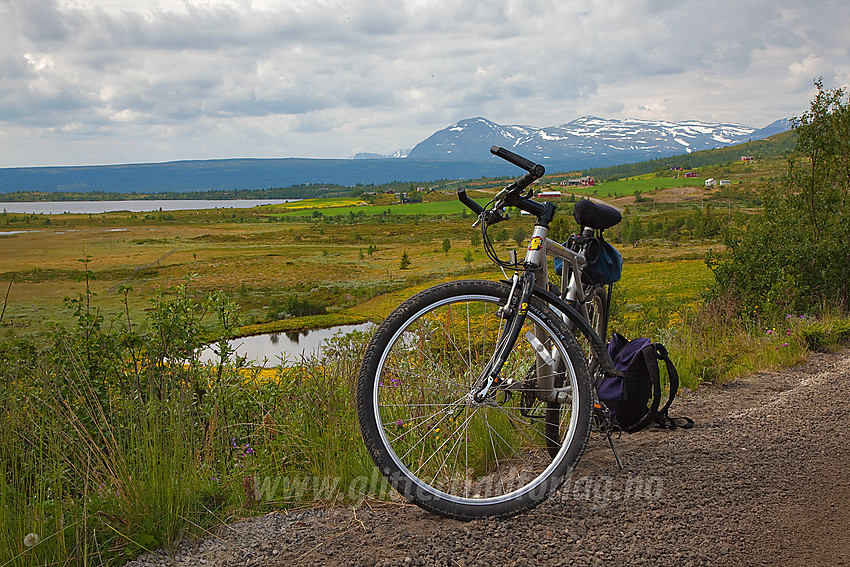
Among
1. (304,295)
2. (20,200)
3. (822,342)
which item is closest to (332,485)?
(822,342)

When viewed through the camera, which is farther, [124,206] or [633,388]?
[124,206]

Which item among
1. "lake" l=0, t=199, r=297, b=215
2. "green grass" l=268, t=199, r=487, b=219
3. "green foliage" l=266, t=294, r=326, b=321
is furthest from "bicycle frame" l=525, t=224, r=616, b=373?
"lake" l=0, t=199, r=297, b=215

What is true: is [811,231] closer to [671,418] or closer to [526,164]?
[671,418]

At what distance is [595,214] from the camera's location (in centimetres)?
345

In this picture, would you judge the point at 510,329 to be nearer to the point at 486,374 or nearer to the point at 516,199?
the point at 486,374

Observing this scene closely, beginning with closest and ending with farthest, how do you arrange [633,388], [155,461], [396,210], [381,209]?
[155,461]
[633,388]
[396,210]
[381,209]

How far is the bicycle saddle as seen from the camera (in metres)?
3.44

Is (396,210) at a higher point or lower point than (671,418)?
higher

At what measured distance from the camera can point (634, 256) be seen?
68000 mm

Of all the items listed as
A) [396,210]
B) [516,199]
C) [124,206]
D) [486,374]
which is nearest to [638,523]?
[486,374]

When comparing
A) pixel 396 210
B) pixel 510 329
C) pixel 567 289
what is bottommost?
pixel 510 329

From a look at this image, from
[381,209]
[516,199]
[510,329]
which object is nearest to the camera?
[510,329]

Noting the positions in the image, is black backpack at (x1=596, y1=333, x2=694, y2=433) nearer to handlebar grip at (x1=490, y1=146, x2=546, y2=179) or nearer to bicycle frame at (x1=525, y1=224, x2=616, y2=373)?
bicycle frame at (x1=525, y1=224, x2=616, y2=373)

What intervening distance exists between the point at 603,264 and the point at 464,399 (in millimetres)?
1309
